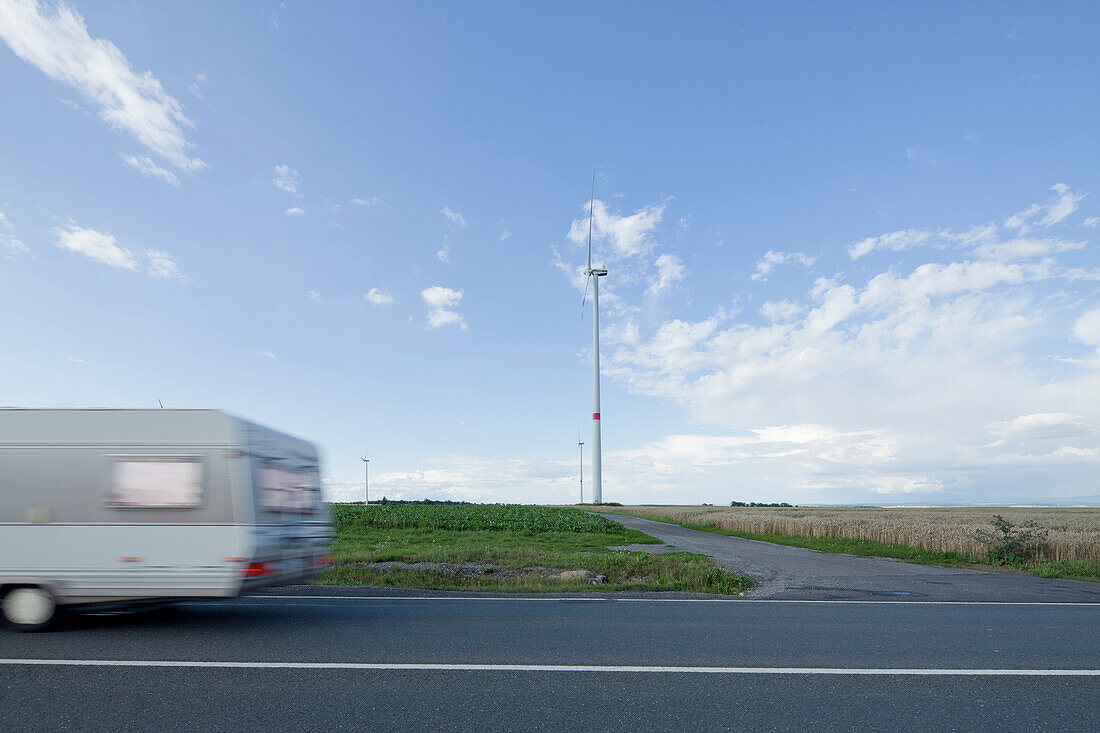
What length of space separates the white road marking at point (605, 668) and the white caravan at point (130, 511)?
1236 mm

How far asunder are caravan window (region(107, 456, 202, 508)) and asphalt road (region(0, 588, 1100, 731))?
163 cm

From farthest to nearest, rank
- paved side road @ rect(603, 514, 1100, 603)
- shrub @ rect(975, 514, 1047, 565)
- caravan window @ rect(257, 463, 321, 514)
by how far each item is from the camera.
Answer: shrub @ rect(975, 514, 1047, 565) → paved side road @ rect(603, 514, 1100, 603) → caravan window @ rect(257, 463, 321, 514)

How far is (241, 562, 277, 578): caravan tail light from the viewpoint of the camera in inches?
315

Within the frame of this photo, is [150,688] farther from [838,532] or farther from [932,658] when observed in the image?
[838,532]

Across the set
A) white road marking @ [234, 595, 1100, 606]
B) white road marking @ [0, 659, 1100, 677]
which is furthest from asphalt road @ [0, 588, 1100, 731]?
white road marking @ [234, 595, 1100, 606]

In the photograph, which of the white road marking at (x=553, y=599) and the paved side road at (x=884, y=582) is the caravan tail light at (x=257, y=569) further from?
the paved side road at (x=884, y=582)

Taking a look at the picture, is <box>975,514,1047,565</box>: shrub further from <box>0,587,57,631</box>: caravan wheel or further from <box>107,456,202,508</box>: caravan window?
<box>0,587,57,631</box>: caravan wheel

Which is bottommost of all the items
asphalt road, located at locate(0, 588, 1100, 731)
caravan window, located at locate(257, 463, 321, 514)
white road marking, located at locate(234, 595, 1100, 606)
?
white road marking, located at locate(234, 595, 1100, 606)

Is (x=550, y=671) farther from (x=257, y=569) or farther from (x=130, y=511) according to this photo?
(x=130, y=511)

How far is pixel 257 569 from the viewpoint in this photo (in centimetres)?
810

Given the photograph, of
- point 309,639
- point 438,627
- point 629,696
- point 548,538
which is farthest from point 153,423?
point 548,538

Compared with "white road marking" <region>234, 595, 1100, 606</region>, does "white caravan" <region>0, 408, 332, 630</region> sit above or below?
above

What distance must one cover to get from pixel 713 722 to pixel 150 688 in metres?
5.00

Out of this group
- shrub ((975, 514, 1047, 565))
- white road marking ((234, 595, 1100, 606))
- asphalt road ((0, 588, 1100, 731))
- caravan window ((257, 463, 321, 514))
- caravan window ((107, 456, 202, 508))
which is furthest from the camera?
shrub ((975, 514, 1047, 565))
